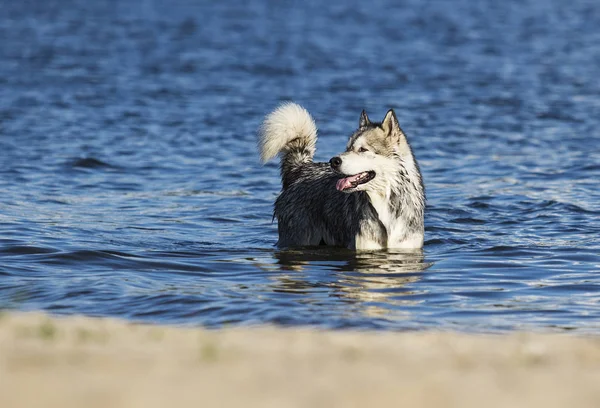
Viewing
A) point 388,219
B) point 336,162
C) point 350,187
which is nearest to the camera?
point 336,162

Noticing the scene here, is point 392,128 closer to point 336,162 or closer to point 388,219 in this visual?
point 336,162

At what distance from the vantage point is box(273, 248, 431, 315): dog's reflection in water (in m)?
8.16

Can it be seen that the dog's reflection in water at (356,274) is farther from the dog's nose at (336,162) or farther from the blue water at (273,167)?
the dog's nose at (336,162)

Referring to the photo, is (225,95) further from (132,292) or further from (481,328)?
(481,328)

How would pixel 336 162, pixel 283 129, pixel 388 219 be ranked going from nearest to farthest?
pixel 336 162
pixel 388 219
pixel 283 129

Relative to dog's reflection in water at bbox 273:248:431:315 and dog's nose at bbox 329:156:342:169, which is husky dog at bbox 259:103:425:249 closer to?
dog's nose at bbox 329:156:342:169

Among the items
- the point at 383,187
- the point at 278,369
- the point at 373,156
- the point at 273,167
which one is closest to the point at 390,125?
the point at 373,156

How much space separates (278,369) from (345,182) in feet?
14.9

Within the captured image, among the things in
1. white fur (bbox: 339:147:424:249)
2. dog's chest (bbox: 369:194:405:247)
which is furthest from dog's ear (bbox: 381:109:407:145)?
dog's chest (bbox: 369:194:405:247)

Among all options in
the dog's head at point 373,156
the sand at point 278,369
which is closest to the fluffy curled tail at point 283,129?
the dog's head at point 373,156

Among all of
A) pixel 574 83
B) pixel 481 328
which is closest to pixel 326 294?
pixel 481 328

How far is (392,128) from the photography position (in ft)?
29.8

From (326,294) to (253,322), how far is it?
100cm

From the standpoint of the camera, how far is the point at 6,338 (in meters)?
5.27
